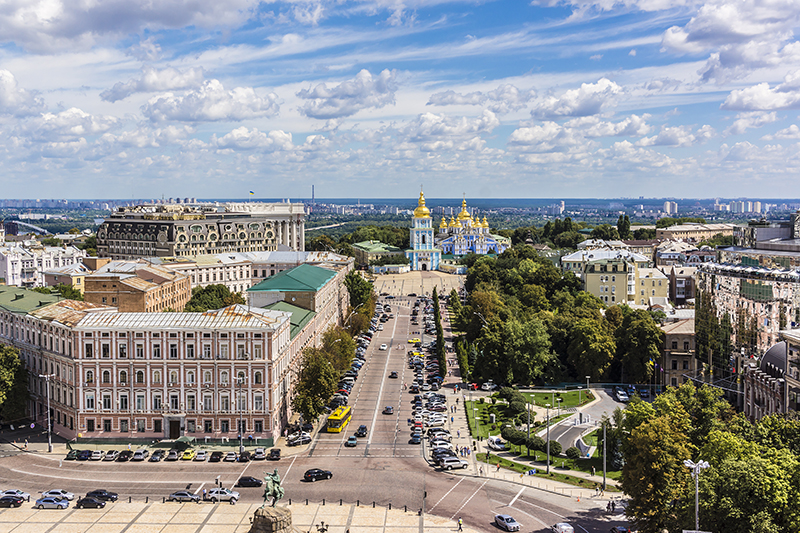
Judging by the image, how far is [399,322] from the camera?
483 feet

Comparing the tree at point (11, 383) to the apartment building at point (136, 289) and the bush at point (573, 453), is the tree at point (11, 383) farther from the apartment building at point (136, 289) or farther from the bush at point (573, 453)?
the bush at point (573, 453)

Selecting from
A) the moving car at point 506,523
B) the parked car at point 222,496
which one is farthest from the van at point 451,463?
the parked car at point 222,496

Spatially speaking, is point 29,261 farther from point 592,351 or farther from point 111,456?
point 592,351

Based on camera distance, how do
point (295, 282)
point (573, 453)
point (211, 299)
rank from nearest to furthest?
point (573, 453) → point (295, 282) → point (211, 299)

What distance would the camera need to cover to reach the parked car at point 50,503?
56.2 metres

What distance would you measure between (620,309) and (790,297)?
42.1 meters

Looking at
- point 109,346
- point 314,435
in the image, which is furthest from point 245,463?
point 109,346

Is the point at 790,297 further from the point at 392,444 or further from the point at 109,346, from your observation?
the point at 109,346

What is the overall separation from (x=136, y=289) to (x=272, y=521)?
75.5 meters

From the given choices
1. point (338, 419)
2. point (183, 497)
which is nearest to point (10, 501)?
point (183, 497)

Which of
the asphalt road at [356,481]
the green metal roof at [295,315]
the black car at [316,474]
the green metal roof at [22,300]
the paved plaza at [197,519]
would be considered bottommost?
the asphalt road at [356,481]

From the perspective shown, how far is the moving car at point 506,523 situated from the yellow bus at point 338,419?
2646 cm

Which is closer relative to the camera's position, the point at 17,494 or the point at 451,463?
the point at 17,494

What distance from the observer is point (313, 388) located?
76.2 m
